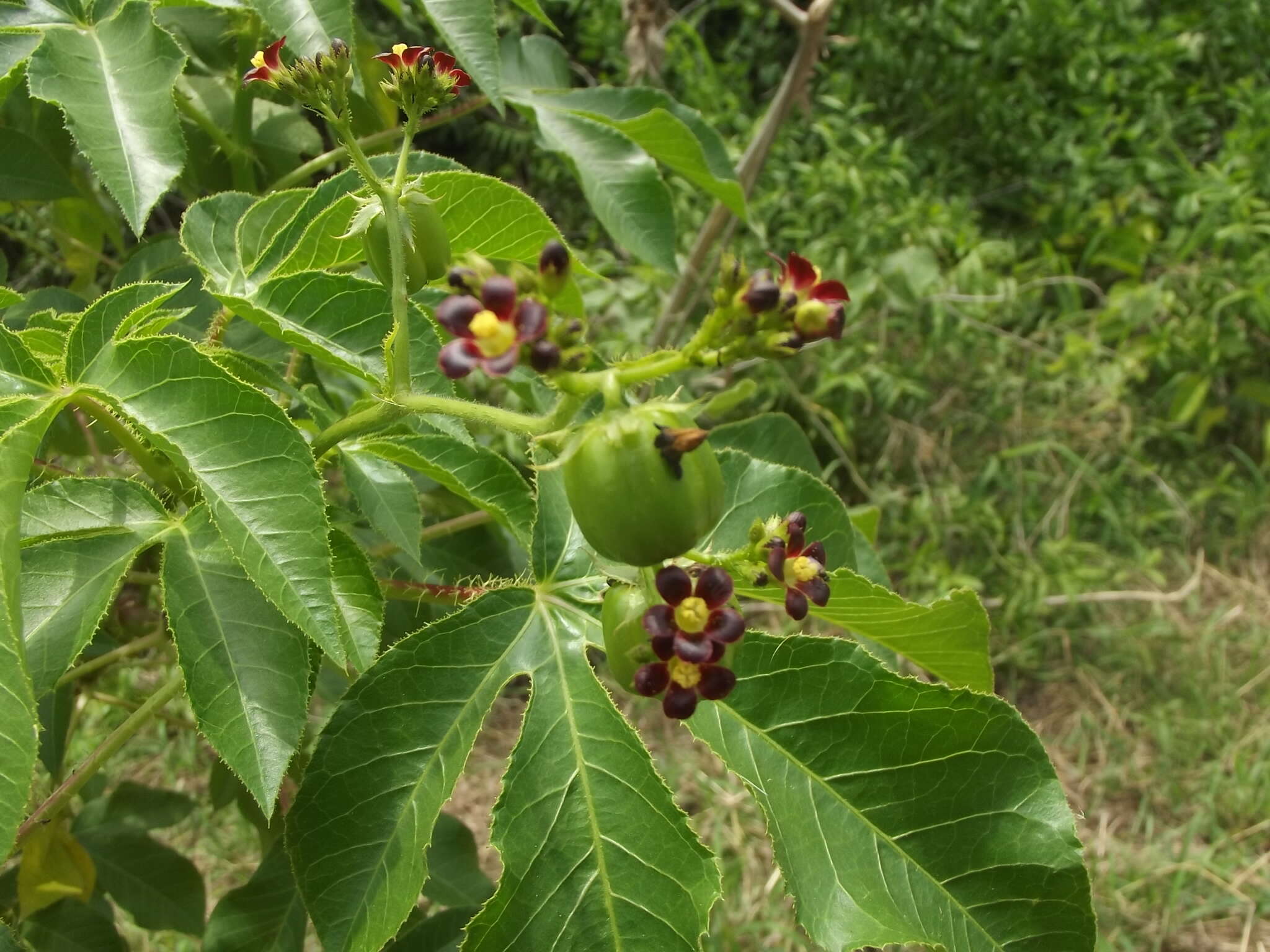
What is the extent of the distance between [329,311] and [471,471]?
176 mm

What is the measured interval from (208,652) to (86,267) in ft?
2.93

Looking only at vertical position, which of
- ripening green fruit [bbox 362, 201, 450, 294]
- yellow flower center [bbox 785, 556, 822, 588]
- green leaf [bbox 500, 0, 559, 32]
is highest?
green leaf [bbox 500, 0, 559, 32]

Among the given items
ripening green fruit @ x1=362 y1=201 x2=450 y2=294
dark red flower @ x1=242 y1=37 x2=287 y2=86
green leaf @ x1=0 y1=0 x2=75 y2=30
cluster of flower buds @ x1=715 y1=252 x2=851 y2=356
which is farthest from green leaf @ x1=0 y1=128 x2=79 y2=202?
cluster of flower buds @ x1=715 y1=252 x2=851 y2=356

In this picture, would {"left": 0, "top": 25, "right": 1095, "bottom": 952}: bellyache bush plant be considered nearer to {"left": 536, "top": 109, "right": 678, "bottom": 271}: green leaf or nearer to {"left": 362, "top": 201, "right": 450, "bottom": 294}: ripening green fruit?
{"left": 362, "top": 201, "right": 450, "bottom": 294}: ripening green fruit

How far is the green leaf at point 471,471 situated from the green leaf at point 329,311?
0.07 metres

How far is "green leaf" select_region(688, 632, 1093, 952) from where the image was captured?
0.78 meters

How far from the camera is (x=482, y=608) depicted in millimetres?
843

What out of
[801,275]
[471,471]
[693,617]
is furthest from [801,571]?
[471,471]

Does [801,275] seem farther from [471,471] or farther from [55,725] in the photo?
[55,725]

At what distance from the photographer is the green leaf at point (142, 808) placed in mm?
1372

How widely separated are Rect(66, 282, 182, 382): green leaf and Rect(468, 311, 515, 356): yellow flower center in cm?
33

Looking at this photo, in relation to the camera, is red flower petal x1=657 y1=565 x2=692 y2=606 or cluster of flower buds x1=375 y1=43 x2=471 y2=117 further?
cluster of flower buds x1=375 y1=43 x2=471 y2=117

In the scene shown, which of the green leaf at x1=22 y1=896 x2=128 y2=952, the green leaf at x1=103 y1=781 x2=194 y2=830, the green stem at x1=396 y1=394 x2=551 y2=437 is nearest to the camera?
the green stem at x1=396 y1=394 x2=551 y2=437

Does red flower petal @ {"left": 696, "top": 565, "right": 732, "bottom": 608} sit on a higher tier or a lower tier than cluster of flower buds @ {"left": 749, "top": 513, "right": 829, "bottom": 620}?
higher
